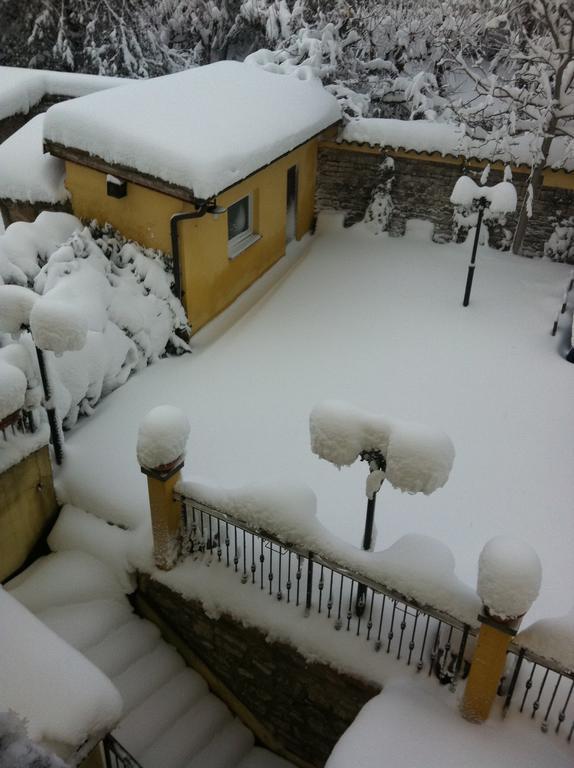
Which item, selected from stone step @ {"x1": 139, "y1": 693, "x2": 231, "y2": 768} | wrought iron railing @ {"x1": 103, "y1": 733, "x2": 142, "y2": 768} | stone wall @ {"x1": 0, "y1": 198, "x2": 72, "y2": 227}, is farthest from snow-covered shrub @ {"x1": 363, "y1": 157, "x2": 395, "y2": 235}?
wrought iron railing @ {"x1": 103, "y1": 733, "x2": 142, "y2": 768}

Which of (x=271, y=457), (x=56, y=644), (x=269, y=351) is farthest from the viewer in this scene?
(x=269, y=351)

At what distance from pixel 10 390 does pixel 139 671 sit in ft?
10.0

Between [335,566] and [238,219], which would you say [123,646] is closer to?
[335,566]

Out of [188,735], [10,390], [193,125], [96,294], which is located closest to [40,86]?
[193,125]

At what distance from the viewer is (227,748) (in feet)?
21.3

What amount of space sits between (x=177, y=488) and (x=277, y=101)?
8.24 m

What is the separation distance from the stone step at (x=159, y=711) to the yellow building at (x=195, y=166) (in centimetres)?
521

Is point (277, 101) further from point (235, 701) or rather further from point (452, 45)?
point (235, 701)

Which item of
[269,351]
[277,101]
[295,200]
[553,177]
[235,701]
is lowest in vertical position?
[235,701]

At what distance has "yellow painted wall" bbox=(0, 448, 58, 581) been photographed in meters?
6.64

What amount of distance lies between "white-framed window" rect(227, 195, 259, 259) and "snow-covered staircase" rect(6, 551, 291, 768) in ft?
19.2

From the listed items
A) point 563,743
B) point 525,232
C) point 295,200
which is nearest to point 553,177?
point 525,232

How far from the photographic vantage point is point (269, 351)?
9.96m

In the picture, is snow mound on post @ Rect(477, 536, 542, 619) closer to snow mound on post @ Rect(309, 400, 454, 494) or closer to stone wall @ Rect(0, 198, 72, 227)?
snow mound on post @ Rect(309, 400, 454, 494)
